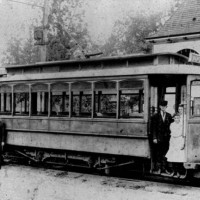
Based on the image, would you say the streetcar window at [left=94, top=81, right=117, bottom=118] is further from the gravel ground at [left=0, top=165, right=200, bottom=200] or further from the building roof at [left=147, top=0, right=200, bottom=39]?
the building roof at [left=147, top=0, right=200, bottom=39]

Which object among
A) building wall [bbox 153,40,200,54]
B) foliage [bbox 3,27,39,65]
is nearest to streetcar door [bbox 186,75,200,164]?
building wall [bbox 153,40,200,54]

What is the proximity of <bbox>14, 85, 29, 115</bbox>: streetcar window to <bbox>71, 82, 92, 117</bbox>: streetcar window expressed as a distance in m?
1.88

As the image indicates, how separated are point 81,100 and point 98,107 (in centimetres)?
61

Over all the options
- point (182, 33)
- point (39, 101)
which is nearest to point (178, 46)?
point (182, 33)

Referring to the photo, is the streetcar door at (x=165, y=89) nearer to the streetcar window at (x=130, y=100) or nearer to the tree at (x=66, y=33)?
the streetcar window at (x=130, y=100)

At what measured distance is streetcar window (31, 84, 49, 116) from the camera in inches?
438

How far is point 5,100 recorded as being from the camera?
12227 millimetres

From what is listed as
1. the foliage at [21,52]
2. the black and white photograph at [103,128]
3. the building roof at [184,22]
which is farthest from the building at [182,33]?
the foliage at [21,52]

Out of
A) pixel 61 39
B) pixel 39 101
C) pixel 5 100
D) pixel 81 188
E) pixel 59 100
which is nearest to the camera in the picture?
pixel 81 188

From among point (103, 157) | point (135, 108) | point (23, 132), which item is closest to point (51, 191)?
point (103, 157)

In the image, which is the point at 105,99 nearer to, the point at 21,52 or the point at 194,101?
the point at 194,101

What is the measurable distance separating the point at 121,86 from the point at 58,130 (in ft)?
7.84

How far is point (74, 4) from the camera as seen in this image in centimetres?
3747

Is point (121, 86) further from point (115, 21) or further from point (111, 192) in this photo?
point (115, 21)
